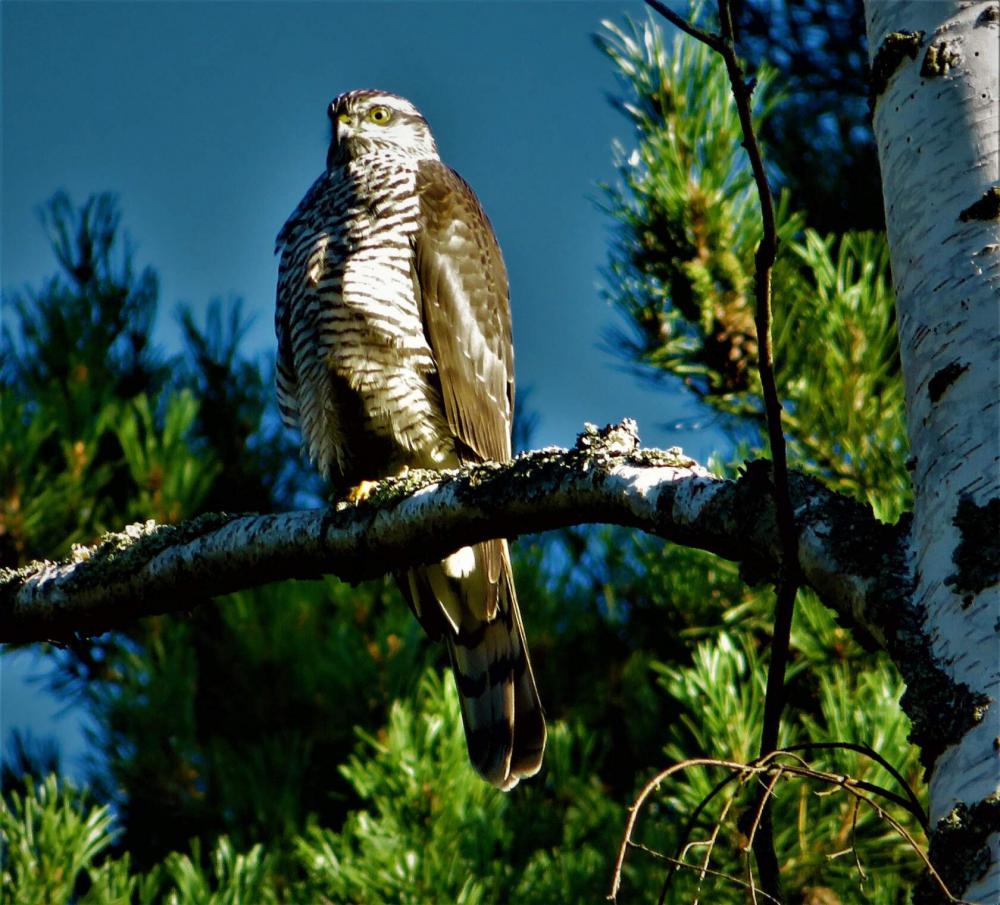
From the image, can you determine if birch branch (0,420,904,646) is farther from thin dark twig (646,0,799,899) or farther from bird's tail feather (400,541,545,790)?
bird's tail feather (400,541,545,790)

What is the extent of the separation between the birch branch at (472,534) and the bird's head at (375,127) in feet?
6.54

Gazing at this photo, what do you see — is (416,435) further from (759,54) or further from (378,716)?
(759,54)

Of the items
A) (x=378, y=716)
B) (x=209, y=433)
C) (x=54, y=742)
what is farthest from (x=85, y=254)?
(x=378, y=716)

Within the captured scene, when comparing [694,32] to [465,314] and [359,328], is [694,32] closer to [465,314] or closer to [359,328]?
[359,328]

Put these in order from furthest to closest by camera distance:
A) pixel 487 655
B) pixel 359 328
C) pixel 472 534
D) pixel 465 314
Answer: pixel 465 314 → pixel 487 655 → pixel 359 328 → pixel 472 534

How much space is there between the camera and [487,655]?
11.4 ft

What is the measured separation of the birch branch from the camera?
157cm

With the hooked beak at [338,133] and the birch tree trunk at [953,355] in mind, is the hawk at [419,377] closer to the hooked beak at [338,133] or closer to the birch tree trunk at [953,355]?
the hooked beak at [338,133]

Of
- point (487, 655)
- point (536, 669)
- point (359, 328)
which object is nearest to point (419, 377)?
point (359, 328)

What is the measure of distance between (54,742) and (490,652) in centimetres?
183

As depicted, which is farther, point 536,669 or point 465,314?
point 536,669

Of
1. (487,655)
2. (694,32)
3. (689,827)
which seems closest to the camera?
(694,32)

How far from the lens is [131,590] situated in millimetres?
2428

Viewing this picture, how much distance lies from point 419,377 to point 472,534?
129cm
